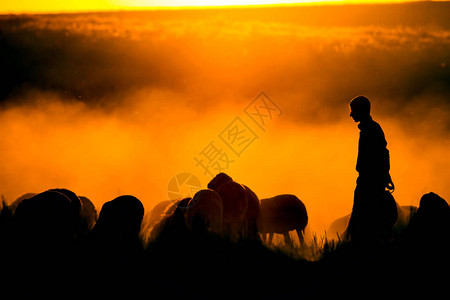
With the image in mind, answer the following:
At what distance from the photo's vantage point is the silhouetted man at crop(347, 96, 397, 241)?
12.0 m

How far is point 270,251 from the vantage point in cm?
1164

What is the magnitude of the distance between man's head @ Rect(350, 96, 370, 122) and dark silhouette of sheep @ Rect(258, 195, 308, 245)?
10.4 ft

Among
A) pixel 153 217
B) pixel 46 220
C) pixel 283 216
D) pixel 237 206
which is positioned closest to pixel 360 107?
pixel 237 206

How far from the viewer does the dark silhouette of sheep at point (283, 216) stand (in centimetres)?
1430

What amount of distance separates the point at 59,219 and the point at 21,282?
4.23 feet

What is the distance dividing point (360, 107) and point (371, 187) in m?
1.44

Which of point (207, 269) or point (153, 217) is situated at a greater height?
point (153, 217)

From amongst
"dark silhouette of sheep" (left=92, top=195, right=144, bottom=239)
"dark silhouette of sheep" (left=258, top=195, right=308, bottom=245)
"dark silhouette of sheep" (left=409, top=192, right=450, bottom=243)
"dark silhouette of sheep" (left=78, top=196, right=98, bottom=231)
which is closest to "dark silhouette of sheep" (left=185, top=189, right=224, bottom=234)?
"dark silhouette of sheep" (left=92, top=195, right=144, bottom=239)

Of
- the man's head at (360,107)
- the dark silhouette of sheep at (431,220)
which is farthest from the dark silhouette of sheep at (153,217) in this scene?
the dark silhouette of sheep at (431,220)

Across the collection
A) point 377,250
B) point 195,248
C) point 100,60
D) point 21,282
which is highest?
point 100,60

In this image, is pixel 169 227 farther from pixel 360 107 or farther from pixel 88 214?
pixel 360 107

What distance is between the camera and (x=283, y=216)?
14.4 metres

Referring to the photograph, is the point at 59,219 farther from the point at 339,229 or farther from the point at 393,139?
the point at 393,139

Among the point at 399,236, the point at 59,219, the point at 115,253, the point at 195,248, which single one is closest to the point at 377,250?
the point at 399,236
